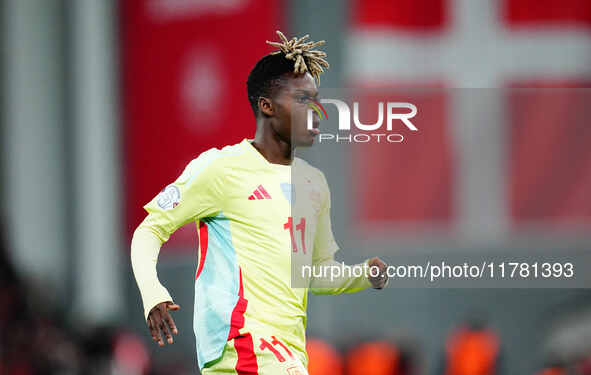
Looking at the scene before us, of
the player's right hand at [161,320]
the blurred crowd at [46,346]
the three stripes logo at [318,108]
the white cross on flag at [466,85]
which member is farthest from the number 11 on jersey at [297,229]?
the white cross on flag at [466,85]

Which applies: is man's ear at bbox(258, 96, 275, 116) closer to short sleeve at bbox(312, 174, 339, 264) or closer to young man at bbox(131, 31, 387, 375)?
young man at bbox(131, 31, 387, 375)

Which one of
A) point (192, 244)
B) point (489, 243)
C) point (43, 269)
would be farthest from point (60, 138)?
point (489, 243)

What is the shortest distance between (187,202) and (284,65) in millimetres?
577

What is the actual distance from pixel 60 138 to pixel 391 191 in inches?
181

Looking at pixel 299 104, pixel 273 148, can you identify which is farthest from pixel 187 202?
pixel 299 104

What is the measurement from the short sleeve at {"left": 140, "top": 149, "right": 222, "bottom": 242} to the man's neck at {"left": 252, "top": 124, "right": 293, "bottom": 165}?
0.20 metres

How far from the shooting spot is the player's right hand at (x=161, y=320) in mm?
3213

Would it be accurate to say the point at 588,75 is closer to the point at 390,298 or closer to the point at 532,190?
the point at 532,190

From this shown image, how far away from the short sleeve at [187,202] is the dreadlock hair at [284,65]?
0.33 m

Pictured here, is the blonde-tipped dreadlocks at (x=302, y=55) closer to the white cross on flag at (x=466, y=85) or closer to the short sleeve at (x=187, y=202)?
the short sleeve at (x=187, y=202)

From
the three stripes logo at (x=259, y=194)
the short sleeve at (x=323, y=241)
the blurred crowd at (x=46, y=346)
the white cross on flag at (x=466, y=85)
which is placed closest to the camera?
the three stripes logo at (x=259, y=194)

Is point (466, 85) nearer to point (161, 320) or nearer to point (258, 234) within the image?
point (258, 234)

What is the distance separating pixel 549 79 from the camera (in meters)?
11.6

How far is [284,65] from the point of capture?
349 cm
